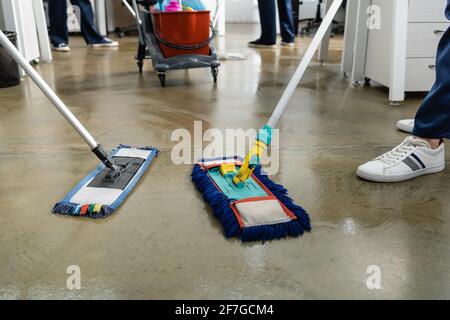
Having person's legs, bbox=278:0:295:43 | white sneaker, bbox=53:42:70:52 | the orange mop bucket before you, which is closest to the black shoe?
person's legs, bbox=278:0:295:43

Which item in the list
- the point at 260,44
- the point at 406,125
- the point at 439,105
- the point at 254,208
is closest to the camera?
the point at 254,208

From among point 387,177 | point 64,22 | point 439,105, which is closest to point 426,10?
point 439,105

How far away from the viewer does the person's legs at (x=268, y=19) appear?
3695mm

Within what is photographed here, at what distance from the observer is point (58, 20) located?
133 inches

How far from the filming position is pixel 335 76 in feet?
8.45

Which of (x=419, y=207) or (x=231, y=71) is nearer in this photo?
(x=419, y=207)

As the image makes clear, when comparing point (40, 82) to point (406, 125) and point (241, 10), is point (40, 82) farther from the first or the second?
point (241, 10)

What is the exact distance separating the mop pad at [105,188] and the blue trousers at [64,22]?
2.46m

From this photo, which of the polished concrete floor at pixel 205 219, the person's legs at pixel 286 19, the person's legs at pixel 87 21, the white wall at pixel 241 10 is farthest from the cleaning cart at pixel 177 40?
the white wall at pixel 241 10

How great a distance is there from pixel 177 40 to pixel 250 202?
4.81 feet

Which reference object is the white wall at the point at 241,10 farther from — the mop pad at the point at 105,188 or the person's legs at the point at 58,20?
the mop pad at the point at 105,188

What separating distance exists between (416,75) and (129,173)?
1.46 metres
